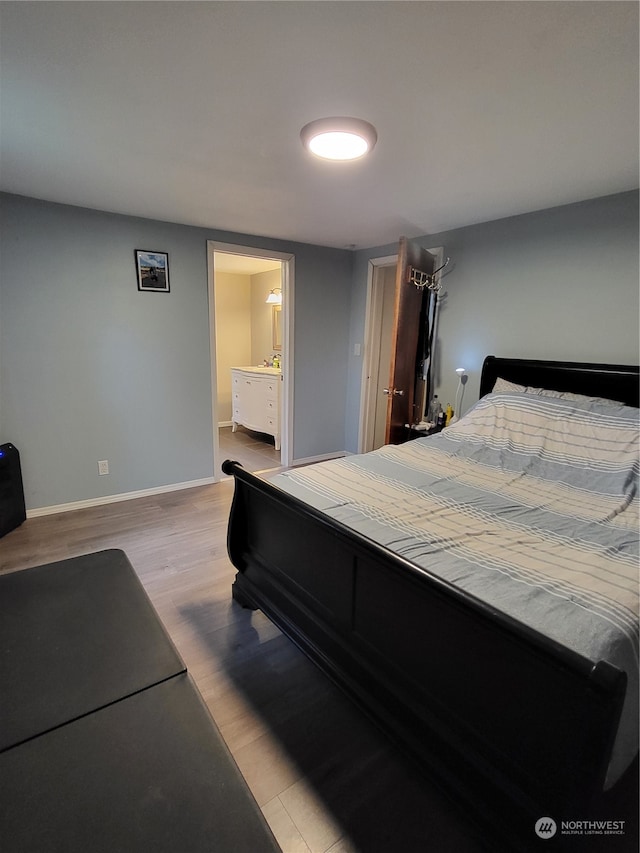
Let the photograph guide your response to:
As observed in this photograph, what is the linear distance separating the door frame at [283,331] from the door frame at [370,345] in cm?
80

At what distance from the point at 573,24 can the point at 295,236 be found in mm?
2770

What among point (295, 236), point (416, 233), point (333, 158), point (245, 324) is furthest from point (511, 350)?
point (245, 324)

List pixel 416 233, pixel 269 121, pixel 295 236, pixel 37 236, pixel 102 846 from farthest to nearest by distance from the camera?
pixel 295 236 < pixel 416 233 < pixel 37 236 < pixel 269 121 < pixel 102 846

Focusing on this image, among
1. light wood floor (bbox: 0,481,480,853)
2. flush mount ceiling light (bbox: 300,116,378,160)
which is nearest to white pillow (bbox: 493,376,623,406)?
flush mount ceiling light (bbox: 300,116,378,160)

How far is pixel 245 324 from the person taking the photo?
6.19 meters

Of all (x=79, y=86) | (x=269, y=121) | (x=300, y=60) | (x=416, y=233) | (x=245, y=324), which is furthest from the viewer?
(x=245, y=324)

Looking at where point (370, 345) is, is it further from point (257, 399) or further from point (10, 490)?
point (10, 490)

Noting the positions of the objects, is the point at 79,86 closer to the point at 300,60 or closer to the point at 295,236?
the point at 300,60

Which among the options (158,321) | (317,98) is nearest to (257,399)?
(158,321)

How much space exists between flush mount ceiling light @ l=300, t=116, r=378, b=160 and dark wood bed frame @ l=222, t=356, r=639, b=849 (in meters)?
1.56

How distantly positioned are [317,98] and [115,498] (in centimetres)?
318

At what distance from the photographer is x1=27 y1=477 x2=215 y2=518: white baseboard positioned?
3.13 metres

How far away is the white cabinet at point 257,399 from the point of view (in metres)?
4.84

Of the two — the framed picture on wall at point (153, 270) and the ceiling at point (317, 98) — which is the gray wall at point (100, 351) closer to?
the framed picture on wall at point (153, 270)
